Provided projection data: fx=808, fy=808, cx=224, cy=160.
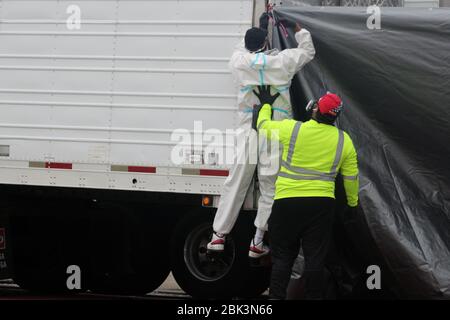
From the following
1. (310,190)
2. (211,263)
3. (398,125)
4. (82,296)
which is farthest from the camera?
(82,296)

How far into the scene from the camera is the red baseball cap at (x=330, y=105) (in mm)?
6637

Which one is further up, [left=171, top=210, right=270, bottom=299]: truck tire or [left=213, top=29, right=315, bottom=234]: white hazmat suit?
[left=213, top=29, right=315, bottom=234]: white hazmat suit

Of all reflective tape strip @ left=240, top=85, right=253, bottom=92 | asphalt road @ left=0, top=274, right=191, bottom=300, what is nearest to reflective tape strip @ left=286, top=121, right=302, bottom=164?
reflective tape strip @ left=240, top=85, right=253, bottom=92

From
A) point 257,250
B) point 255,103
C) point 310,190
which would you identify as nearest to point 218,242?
point 257,250

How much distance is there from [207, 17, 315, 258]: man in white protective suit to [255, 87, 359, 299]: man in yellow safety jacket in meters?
0.43

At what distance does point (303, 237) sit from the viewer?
669 cm

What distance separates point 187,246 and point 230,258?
0.46 m

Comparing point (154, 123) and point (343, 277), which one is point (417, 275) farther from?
point (154, 123)

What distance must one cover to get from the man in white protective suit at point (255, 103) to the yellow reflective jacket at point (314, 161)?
1.28ft

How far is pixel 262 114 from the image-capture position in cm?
704

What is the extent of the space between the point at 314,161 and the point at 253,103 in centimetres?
92

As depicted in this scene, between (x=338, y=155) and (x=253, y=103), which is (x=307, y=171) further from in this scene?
(x=253, y=103)

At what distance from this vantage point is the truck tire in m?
7.70

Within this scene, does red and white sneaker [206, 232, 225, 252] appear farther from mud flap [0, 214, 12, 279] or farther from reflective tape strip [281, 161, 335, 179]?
mud flap [0, 214, 12, 279]
